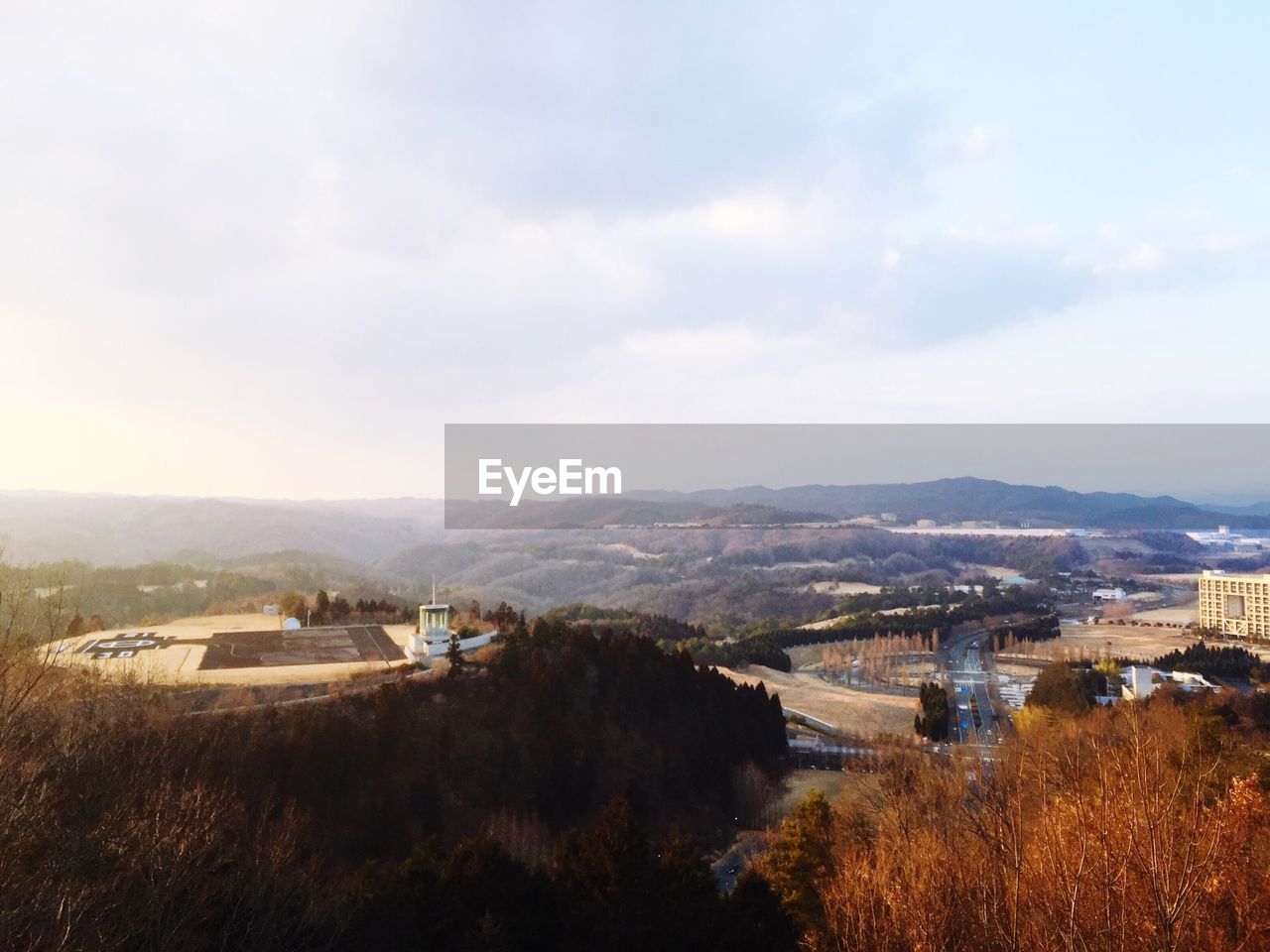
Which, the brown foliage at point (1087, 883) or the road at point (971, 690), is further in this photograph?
the road at point (971, 690)

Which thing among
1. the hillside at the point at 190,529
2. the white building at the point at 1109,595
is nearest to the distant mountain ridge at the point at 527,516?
the hillside at the point at 190,529

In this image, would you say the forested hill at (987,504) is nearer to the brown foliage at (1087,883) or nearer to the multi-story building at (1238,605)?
the multi-story building at (1238,605)

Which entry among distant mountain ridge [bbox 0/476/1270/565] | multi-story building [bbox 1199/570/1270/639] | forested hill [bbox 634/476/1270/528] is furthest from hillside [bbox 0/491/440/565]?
multi-story building [bbox 1199/570/1270/639]

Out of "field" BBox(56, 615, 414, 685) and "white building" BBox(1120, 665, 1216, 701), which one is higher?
"field" BBox(56, 615, 414, 685)

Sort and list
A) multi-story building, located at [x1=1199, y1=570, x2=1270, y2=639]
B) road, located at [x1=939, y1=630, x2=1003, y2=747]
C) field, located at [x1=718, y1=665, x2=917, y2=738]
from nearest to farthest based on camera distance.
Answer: road, located at [x1=939, y1=630, x2=1003, y2=747] < field, located at [x1=718, y1=665, x2=917, y2=738] < multi-story building, located at [x1=1199, y1=570, x2=1270, y2=639]

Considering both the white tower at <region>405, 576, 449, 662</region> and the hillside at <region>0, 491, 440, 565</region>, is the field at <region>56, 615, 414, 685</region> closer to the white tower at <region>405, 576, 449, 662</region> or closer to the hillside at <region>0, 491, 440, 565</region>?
the white tower at <region>405, 576, 449, 662</region>

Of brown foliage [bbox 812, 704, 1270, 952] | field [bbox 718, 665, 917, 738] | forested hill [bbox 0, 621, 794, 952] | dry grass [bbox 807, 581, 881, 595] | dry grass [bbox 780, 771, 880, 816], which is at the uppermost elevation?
brown foliage [bbox 812, 704, 1270, 952]

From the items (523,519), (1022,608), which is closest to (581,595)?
(523,519)
